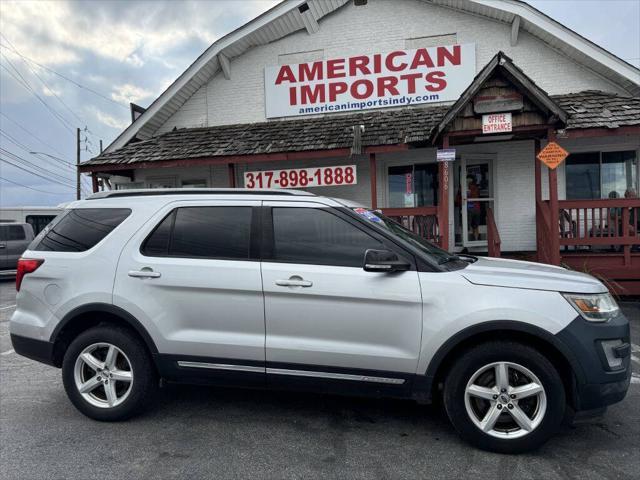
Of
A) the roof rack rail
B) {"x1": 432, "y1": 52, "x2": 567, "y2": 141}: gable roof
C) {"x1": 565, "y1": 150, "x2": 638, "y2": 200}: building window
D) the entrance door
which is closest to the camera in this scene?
the roof rack rail

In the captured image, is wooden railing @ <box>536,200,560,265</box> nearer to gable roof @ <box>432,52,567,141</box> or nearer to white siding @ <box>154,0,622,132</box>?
gable roof @ <box>432,52,567,141</box>

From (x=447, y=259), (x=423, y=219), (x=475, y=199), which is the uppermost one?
(x=475, y=199)

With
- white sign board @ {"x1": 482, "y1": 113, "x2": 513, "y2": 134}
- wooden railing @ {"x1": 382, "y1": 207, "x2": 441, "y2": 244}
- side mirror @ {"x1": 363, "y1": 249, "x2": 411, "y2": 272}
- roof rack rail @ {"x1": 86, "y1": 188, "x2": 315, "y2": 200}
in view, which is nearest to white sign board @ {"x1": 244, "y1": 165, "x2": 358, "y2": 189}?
wooden railing @ {"x1": 382, "y1": 207, "x2": 441, "y2": 244}

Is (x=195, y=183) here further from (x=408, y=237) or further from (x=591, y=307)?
(x=591, y=307)

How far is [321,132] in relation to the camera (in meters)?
10.3

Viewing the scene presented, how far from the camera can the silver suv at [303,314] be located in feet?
9.93

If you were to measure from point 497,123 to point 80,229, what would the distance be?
6.92 metres

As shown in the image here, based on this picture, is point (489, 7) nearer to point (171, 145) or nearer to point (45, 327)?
point (171, 145)

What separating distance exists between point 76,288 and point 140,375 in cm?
88

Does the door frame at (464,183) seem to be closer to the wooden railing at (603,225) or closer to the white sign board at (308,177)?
the wooden railing at (603,225)

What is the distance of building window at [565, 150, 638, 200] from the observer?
10.0m

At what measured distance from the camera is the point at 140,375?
11.7 ft

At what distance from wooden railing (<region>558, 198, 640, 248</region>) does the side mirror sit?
6.59 meters

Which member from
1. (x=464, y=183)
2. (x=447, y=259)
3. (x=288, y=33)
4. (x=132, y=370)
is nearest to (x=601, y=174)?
(x=464, y=183)
